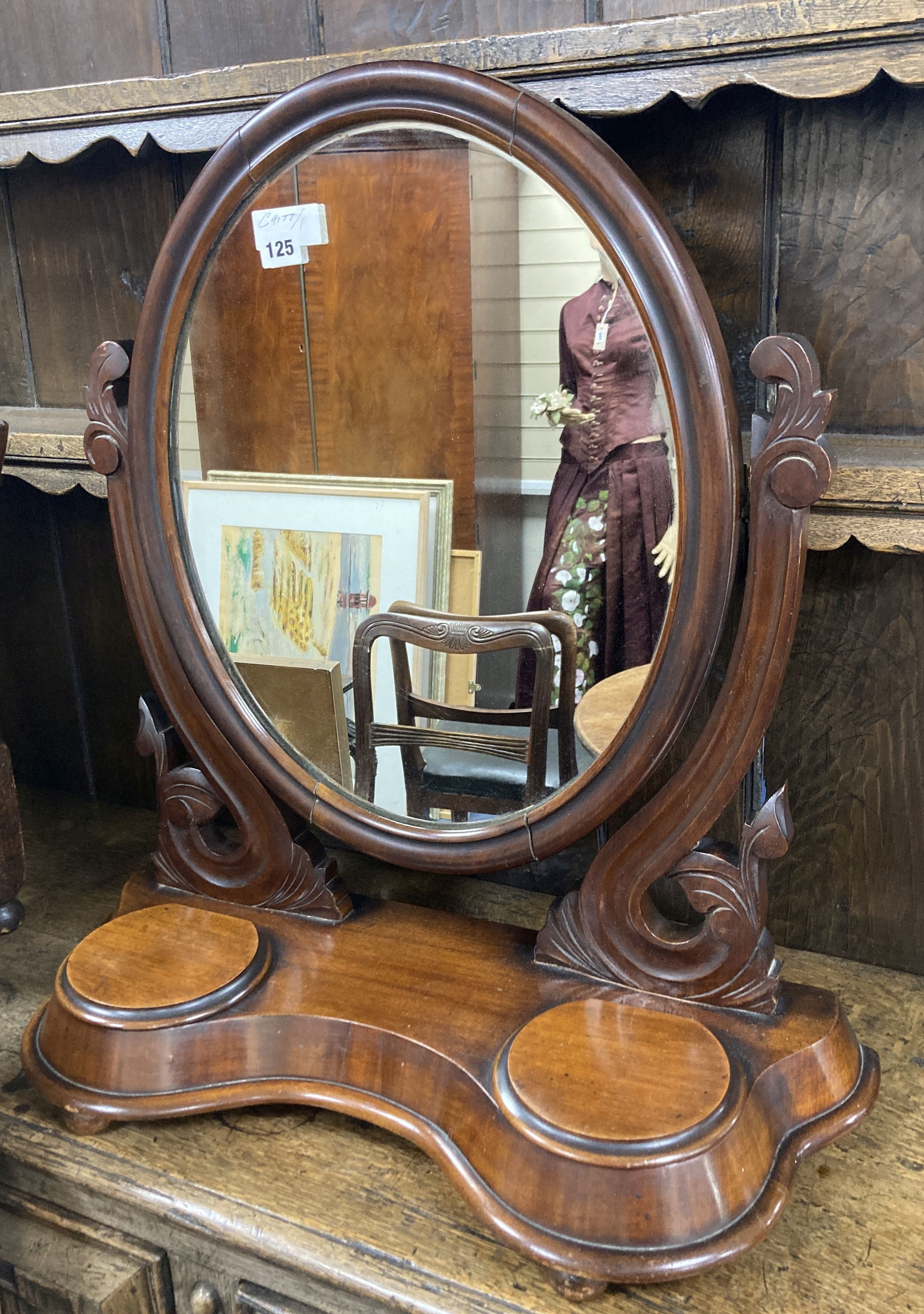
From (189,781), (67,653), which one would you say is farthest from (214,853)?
(67,653)

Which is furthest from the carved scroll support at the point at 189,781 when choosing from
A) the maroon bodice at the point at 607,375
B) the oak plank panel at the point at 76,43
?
the maroon bodice at the point at 607,375

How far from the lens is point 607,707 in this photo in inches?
32.6

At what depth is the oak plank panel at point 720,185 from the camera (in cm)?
86

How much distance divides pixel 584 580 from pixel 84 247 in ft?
2.34

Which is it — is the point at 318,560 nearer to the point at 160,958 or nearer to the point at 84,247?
the point at 160,958

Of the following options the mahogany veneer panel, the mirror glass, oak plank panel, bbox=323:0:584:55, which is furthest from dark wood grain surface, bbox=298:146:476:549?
the mahogany veneer panel

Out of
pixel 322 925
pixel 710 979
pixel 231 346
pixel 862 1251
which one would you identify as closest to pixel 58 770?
pixel 322 925

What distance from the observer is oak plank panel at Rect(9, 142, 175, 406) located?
111 centimetres

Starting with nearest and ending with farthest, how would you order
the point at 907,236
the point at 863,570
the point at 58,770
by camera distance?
the point at 907,236, the point at 863,570, the point at 58,770

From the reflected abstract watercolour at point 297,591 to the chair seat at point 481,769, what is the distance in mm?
105

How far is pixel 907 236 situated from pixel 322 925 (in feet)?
2.45

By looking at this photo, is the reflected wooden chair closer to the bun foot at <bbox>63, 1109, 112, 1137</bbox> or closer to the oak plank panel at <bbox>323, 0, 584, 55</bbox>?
the bun foot at <bbox>63, 1109, 112, 1137</bbox>

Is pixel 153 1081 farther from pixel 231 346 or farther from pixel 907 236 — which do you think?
pixel 907 236

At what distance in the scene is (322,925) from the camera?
3.15ft
